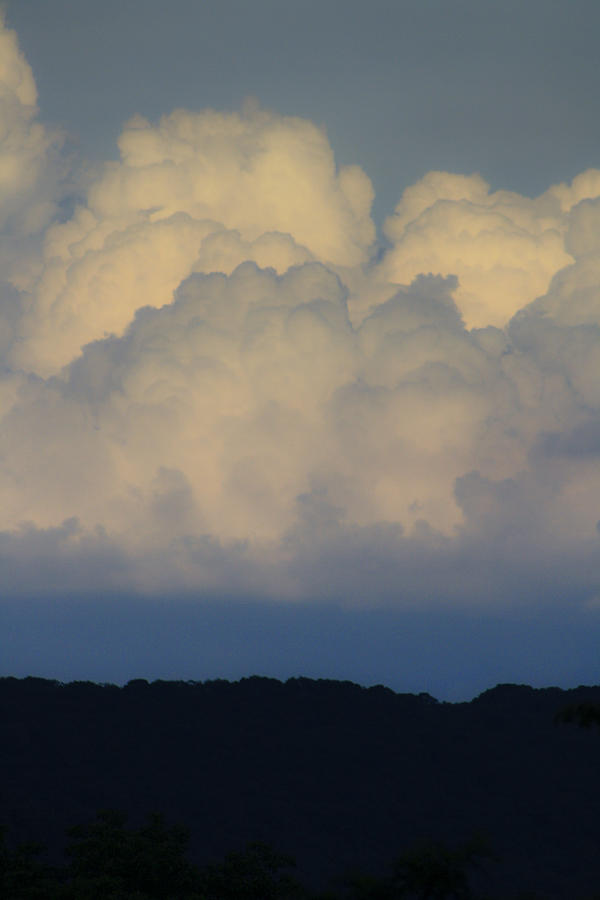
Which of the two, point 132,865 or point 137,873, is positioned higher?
point 132,865

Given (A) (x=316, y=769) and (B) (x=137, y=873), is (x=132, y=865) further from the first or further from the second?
(A) (x=316, y=769)

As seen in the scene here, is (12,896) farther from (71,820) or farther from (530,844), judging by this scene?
(530,844)

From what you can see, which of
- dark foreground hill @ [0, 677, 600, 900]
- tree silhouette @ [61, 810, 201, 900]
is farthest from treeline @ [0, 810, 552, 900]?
dark foreground hill @ [0, 677, 600, 900]

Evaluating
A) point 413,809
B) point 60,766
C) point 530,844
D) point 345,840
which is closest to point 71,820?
point 60,766

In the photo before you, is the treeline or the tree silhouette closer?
the treeline

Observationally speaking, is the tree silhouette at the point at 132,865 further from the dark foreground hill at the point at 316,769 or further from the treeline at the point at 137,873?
the dark foreground hill at the point at 316,769

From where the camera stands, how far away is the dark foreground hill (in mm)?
132500

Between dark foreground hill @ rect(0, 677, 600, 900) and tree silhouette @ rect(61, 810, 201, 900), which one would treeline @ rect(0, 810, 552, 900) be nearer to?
tree silhouette @ rect(61, 810, 201, 900)

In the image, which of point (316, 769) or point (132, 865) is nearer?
point (132, 865)

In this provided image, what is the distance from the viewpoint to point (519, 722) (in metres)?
176

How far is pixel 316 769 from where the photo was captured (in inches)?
6314

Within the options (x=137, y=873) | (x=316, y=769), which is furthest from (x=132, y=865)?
(x=316, y=769)

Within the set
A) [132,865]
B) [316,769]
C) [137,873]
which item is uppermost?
[316,769]

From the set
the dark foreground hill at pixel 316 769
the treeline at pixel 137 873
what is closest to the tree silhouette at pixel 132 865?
the treeline at pixel 137 873
